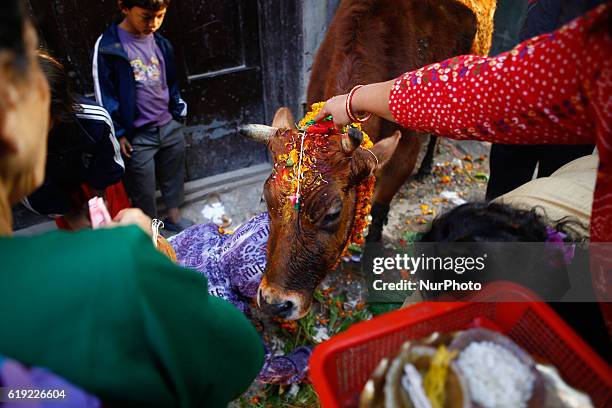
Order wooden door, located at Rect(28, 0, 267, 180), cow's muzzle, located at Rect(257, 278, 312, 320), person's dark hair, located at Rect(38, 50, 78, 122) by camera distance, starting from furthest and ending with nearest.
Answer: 1. wooden door, located at Rect(28, 0, 267, 180)
2. cow's muzzle, located at Rect(257, 278, 312, 320)
3. person's dark hair, located at Rect(38, 50, 78, 122)

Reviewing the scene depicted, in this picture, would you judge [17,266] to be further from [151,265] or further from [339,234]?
[339,234]

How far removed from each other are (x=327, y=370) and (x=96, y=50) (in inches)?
131

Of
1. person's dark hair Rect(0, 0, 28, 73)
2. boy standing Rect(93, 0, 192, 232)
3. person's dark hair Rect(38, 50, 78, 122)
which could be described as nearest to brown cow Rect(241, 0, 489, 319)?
person's dark hair Rect(38, 50, 78, 122)

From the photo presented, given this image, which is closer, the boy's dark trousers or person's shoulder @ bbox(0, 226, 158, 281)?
person's shoulder @ bbox(0, 226, 158, 281)

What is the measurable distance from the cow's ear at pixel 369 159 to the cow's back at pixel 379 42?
429mm

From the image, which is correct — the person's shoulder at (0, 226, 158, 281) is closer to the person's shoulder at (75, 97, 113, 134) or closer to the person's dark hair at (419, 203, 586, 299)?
the person's dark hair at (419, 203, 586, 299)

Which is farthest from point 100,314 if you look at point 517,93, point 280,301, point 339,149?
point 339,149

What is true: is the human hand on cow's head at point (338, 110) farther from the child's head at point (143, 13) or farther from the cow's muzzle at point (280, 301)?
the child's head at point (143, 13)

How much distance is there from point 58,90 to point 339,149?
1734 millimetres

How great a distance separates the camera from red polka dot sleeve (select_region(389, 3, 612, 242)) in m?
1.25

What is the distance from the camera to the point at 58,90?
2408mm

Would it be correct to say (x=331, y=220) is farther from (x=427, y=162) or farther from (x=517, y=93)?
(x=427, y=162)

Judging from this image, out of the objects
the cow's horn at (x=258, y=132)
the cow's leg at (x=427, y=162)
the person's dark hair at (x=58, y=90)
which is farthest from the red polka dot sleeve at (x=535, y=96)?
→ the cow's leg at (x=427, y=162)

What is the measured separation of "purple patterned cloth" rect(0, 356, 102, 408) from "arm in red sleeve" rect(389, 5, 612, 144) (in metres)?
1.63
